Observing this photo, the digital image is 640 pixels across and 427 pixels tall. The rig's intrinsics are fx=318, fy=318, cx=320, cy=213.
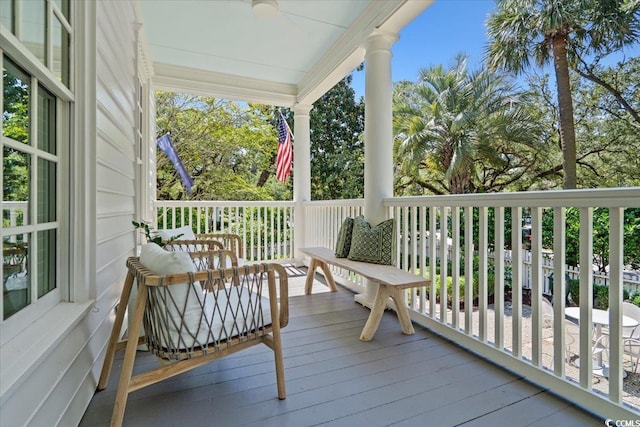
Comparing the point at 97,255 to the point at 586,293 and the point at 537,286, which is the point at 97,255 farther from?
the point at 586,293

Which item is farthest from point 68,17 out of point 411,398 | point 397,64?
point 397,64

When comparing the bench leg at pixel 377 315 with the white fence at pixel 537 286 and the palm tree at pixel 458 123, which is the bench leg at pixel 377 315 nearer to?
the white fence at pixel 537 286

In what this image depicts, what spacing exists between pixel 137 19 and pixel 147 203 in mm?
1917

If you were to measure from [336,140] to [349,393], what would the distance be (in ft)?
37.5

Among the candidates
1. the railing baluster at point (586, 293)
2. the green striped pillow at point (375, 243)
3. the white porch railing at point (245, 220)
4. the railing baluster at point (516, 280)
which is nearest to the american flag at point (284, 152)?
the white porch railing at point (245, 220)

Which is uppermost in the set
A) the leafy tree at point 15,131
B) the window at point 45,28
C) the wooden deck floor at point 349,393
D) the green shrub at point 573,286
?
the window at point 45,28

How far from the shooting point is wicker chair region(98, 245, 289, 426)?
139 cm

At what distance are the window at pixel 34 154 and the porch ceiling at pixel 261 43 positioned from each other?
1.99 m

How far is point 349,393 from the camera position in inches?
67.9

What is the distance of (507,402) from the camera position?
1650 mm

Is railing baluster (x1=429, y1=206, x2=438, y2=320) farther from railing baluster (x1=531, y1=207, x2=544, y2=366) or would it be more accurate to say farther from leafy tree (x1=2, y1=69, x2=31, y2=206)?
leafy tree (x1=2, y1=69, x2=31, y2=206)

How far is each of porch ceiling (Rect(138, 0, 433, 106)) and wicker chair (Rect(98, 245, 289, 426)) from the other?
2588 millimetres

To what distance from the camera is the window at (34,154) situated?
1056mm

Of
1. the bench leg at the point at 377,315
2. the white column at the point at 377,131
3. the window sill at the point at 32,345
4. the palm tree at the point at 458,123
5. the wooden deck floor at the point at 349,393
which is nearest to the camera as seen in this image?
the window sill at the point at 32,345
